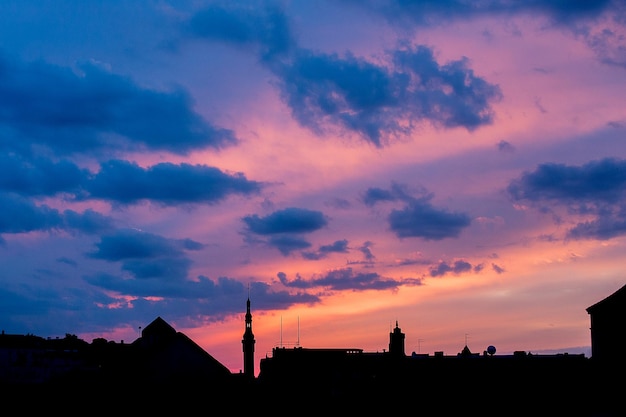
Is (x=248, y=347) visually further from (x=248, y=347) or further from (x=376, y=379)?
(x=376, y=379)

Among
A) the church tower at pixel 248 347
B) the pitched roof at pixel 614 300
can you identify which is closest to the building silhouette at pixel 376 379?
the pitched roof at pixel 614 300

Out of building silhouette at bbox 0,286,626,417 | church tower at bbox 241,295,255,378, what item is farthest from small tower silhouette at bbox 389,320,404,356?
church tower at bbox 241,295,255,378

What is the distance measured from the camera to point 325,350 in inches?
3652

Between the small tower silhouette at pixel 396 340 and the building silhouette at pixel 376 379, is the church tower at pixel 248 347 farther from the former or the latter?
the building silhouette at pixel 376 379

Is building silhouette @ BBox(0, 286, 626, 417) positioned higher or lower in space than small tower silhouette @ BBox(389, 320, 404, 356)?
lower

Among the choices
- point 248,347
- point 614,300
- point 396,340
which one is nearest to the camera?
point 614,300


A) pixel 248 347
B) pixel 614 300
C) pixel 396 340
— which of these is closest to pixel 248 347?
pixel 248 347

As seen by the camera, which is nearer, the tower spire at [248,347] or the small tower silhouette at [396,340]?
the small tower silhouette at [396,340]

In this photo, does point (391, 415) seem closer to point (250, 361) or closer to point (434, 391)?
point (434, 391)

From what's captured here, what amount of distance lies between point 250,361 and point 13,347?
4117 centimetres

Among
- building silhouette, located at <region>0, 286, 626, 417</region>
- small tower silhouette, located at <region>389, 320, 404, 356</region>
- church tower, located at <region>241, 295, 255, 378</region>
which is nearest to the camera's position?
building silhouette, located at <region>0, 286, 626, 417</region>

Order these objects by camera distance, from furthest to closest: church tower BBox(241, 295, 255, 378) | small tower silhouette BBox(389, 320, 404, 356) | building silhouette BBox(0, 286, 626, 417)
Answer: church tower BBox(241, 295, 255, 378)
small tower silhouette BBox(389, 320, 404, 356)
building silhouette BBox(0, 286, 626, 417)

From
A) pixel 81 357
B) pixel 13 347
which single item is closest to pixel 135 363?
pixel 81 357

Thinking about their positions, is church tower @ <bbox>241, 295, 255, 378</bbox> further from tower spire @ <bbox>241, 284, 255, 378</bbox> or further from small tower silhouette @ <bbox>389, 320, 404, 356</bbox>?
small tower silhouette @ <bbox>389, 320, 404, 356</bbox>
